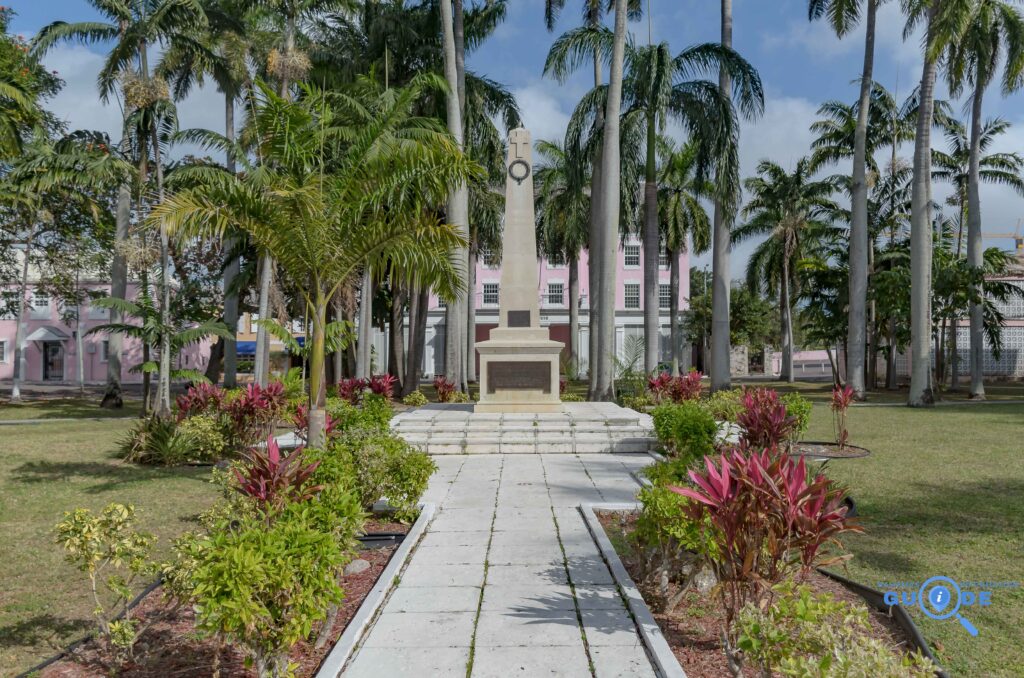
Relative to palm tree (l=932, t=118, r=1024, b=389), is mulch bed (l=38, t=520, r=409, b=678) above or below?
below

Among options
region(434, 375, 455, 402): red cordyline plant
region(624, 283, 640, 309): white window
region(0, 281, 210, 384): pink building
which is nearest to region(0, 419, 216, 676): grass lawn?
region(434, 375, 455, 402): red cordyline plant

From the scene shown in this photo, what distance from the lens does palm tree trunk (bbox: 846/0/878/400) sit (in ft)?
72.8

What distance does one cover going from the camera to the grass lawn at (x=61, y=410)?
19281mm

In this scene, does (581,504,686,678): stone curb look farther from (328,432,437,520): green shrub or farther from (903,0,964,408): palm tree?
(903,0,964,408): palm tree

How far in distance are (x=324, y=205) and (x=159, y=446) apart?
567 centimetres

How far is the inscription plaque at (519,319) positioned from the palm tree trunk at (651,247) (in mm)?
5555

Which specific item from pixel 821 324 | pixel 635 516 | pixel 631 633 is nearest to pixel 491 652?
pixel 631 633

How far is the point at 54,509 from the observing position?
782cm

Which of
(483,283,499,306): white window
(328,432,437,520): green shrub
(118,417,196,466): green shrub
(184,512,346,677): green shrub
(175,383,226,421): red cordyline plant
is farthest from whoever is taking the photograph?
(483,283,499,306): white window

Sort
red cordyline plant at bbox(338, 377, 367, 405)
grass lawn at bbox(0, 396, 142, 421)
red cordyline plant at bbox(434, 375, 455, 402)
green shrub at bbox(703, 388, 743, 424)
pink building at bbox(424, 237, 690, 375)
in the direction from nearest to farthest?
green shrub at bbox(703, 388, 743, 424) < red cordyline plant at bbox(338, 377, 367, 405) < grass lawn at bbox(0, 396, 142, 421) < red cordyline plant at bbox(434, 375, 455, 402) < pink building at bbox(424, 237, 690, 375)

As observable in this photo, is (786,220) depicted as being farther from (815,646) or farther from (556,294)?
(815,646)

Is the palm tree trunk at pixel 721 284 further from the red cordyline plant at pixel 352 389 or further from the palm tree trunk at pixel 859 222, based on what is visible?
the red cordyline plant at pixel 352 389

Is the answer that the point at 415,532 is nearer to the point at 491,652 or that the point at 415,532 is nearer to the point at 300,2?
the point at 491,652

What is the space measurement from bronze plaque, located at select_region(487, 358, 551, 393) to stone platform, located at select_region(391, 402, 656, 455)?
1.07m
